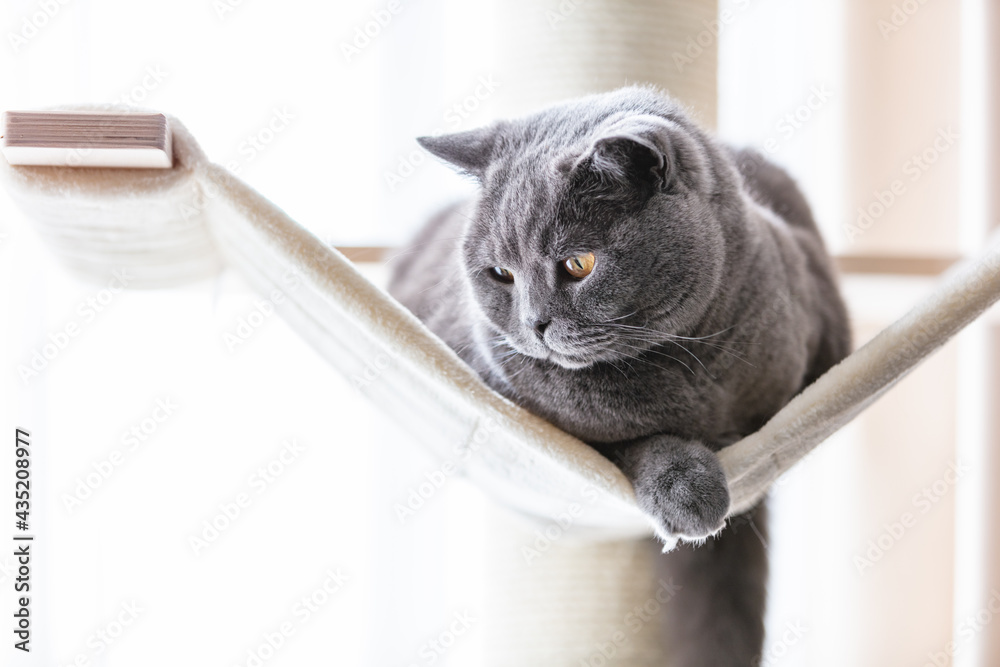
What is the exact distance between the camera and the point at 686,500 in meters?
0.80

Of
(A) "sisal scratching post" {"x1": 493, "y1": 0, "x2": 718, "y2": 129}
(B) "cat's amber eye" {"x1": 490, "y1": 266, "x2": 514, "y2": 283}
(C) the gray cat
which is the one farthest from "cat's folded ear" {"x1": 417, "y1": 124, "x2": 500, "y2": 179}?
(A) "sisal scratching post" {"x1": 493, "y1": 0, "x2": 718, "y2": 129}

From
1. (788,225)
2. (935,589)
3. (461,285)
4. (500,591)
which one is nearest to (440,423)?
(461,285)

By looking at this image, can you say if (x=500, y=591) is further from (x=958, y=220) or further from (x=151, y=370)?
(x=958, y=220)

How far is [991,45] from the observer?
6.40 feet

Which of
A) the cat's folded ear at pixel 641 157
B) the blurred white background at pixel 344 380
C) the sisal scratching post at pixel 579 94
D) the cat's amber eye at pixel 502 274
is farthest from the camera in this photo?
the blurred white background at pixel 344 380

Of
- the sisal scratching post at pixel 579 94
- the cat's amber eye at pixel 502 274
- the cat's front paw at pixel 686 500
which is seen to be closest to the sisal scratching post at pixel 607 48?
the sisal scratching post at pixel 579 94

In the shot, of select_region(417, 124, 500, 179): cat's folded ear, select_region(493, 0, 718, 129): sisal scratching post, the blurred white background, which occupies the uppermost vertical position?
select_region(493, 0, 718, 129): sisal scratching post

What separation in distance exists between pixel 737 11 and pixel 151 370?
158 cm

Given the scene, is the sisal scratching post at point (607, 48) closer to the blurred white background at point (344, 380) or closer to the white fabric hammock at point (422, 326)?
the blurred white background at point (344, 380)

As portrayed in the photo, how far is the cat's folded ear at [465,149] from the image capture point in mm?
951

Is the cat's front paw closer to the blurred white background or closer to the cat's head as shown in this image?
the cat's head

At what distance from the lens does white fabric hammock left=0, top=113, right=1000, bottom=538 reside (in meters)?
0.80

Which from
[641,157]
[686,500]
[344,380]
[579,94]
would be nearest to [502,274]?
[641,157]

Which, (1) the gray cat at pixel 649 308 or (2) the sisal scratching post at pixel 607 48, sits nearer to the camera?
(1) the gray cat at pixel 649 308
